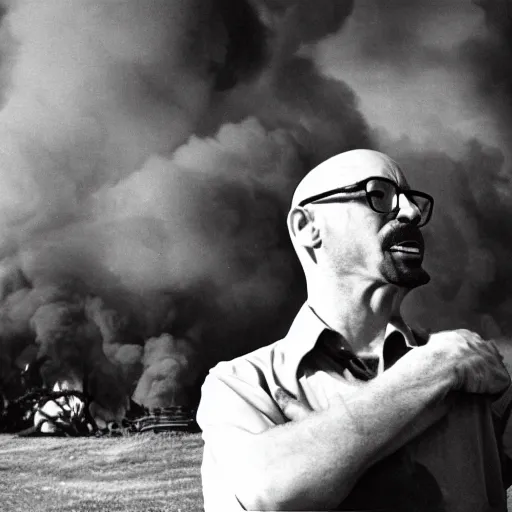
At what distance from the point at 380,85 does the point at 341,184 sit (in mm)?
4781

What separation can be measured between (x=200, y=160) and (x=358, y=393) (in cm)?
477

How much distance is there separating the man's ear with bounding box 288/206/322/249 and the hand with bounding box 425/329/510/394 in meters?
0.42

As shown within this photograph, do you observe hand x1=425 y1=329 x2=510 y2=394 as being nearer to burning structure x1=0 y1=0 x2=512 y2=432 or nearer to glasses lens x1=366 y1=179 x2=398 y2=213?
glasses lens x1=366 y1=179 x2=398 y2=213

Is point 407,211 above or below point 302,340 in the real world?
above

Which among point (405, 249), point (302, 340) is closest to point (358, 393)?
point (302, 340)

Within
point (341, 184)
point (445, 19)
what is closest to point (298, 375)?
point (341, 184)

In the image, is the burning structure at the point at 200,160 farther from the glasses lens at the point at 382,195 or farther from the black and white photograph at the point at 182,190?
the glasses lens at the point at 382,195

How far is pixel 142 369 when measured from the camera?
6.03m

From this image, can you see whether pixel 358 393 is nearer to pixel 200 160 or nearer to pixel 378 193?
pixel 378 193

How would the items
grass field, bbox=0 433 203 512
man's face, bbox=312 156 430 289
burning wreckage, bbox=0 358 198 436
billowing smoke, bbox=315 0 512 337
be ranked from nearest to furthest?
man's face, bbox=312 156 430 289, grass field, bbox=0 433 203 512, burning wreckage, bbox=0 358 198 436, billowing smoke, bbox=315 0 512 337

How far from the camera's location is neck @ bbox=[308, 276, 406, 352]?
2213 mm

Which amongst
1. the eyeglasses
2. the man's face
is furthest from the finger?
the eyeglasses

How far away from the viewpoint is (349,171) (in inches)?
87.9

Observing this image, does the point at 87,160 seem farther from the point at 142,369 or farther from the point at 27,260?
the point at 142,369
